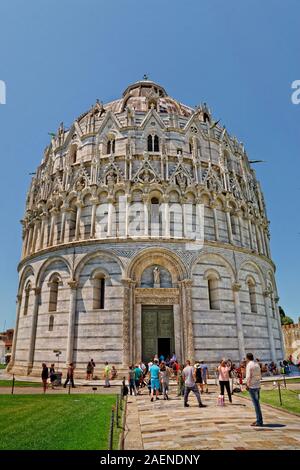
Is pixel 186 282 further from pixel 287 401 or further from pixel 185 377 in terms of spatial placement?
pixel 185 377

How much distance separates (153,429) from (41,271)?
760 inches

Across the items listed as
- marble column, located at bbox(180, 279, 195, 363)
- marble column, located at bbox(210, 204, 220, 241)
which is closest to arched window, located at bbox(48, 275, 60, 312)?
marble column, located at bbox(180, 279, 195, 363)

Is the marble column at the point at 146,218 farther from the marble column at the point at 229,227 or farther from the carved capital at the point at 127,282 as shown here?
the marble column at the point at 229,227

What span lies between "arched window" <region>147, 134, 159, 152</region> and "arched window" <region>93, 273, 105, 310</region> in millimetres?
11374

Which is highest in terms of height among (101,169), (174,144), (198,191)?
(174,144)

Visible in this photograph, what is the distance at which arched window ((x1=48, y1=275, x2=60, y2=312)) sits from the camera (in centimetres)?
2397

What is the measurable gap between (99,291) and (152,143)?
12.9 metres

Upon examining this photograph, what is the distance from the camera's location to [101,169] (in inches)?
1022

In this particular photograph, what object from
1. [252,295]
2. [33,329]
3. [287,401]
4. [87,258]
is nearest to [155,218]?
[87,258]

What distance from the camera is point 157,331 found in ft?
70.8

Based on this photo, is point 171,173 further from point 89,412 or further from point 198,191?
point 89,412
